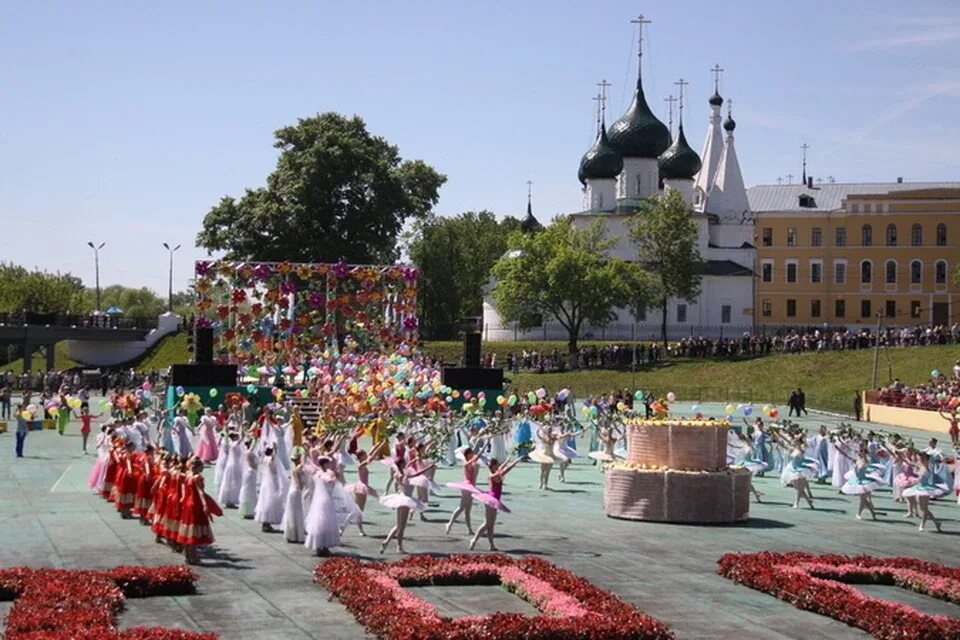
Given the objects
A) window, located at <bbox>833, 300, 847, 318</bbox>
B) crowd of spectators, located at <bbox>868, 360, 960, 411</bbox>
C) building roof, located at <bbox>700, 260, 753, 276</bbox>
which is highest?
building roof, located at <bbox>700, 260, 753, 276</bbox>

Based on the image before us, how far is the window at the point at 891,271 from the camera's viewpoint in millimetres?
103188

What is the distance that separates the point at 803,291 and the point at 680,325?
13.2 metres

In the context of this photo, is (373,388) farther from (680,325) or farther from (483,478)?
(680,325)

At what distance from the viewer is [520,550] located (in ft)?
75.6

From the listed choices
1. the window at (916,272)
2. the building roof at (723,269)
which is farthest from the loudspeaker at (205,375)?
the window at (916,272)

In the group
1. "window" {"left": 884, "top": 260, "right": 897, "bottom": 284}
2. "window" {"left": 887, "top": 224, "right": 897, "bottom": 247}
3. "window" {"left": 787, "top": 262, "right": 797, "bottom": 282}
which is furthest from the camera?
"window" {"left": 787, "top": 262, "right": 797, "bottom": 282}

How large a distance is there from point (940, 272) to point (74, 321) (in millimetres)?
59202

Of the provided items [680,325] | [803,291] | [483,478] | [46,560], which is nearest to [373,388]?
[483,478]

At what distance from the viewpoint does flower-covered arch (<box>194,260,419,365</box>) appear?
2275 inches

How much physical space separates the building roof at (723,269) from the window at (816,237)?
812cm

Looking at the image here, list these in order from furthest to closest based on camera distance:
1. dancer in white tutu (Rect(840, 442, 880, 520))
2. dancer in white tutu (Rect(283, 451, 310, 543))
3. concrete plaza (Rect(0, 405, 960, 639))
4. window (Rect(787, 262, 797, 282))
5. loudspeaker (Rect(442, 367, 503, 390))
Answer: window (Rect(787, 262, 797, 282)), loudspeaker (Rect(442, 367, 503, 390)), dancer in white tutu (Rect(840, 442, 880, 520)), dancer in white tutu (Rect(283, 451, 310, 543)), concrete plaza (Rect(0, 405, 960, 639))

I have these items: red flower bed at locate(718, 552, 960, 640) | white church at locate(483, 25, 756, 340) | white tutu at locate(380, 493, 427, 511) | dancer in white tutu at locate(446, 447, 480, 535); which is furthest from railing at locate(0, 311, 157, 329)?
red flower bed at locate(718, 552, 960, 640)

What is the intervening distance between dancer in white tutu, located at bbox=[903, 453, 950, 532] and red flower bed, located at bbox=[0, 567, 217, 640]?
1425cm

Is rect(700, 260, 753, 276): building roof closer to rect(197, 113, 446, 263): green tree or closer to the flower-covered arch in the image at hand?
rect(197, 113, 446, 263): green tree
